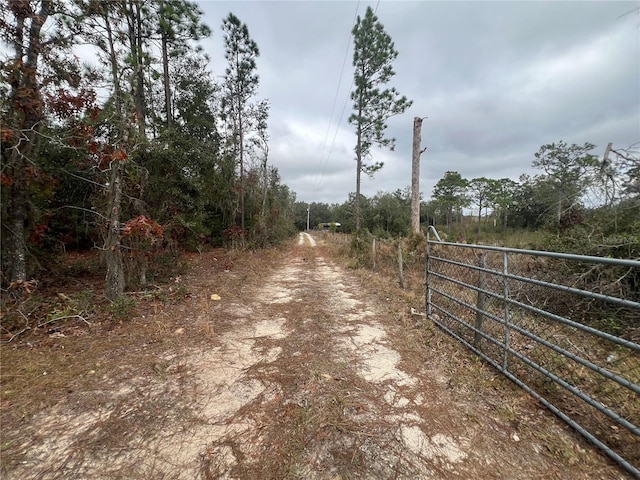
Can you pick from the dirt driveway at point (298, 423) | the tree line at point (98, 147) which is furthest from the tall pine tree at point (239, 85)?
the dirt driveway at point (298, 423)

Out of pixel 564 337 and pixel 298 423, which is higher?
pixel 564 337

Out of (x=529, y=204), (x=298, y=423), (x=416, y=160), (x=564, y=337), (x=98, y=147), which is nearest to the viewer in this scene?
(x=298, y=423)

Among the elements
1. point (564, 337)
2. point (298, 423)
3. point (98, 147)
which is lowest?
point (298, 423)

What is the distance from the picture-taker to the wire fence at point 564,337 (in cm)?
178

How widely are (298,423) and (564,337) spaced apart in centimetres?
293

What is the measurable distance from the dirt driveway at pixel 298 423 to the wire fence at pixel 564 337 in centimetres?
27

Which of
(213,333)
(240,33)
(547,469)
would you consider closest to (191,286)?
(213,333)

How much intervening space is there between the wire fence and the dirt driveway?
0.90 ft

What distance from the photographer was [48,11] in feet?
13.5

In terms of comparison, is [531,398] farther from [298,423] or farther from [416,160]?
[416,160]

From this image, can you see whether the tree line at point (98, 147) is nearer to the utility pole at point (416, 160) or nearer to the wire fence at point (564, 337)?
the wire fence at point (564, 337)

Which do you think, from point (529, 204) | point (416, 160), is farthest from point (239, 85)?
point (529, 204)

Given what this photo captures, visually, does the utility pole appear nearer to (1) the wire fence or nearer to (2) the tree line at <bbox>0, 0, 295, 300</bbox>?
(1) the wire fence

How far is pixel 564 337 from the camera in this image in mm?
2820
